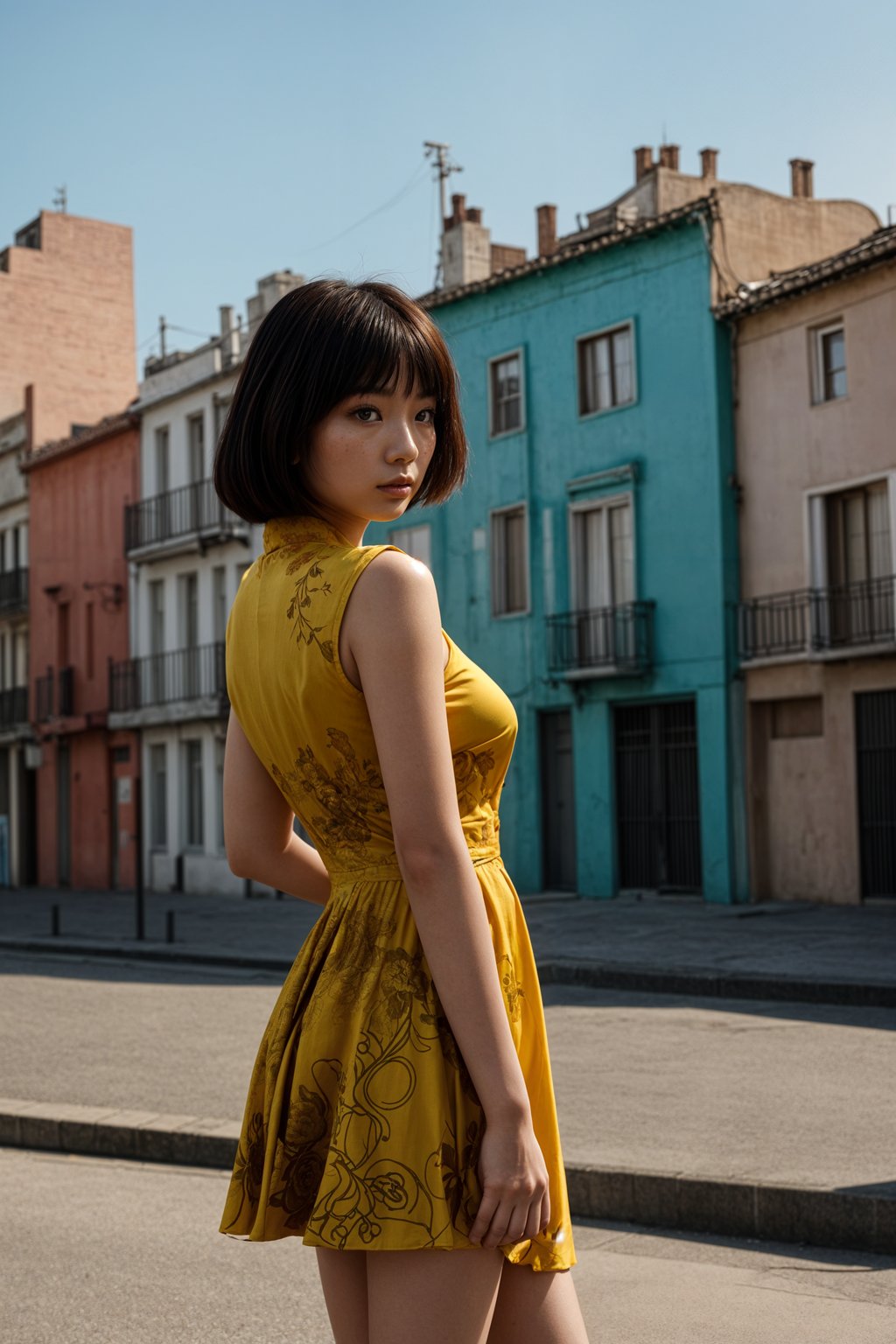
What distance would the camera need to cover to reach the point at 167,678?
38.0 metres

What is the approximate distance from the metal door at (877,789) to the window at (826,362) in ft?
14.5

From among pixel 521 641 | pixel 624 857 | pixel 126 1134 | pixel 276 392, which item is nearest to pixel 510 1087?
pixel 276 392

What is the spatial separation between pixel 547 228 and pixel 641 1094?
1021 inches

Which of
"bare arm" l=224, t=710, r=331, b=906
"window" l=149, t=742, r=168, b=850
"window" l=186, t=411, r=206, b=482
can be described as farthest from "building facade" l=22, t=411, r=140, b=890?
"bare arm" l=224, t=710, r=331, b=906

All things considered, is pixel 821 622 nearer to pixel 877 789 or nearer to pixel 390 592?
pixel 877 789

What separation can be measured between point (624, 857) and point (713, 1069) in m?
18.3

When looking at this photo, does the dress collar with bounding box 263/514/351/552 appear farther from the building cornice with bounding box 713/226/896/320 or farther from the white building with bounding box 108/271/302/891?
the white building with bounding box 108/271/302/891

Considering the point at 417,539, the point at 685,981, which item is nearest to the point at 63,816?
the point at 417,539

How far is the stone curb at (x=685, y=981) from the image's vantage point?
13.5 m

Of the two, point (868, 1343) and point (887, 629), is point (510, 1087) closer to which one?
point (868, 1343)

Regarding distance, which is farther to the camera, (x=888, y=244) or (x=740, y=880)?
(x=740, y=880)

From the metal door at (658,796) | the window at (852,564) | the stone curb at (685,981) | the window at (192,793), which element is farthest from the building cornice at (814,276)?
the window at (192,793)

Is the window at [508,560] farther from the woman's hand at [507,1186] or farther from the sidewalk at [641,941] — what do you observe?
the woman's hand at [507,1186]

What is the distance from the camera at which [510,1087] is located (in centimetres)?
217
